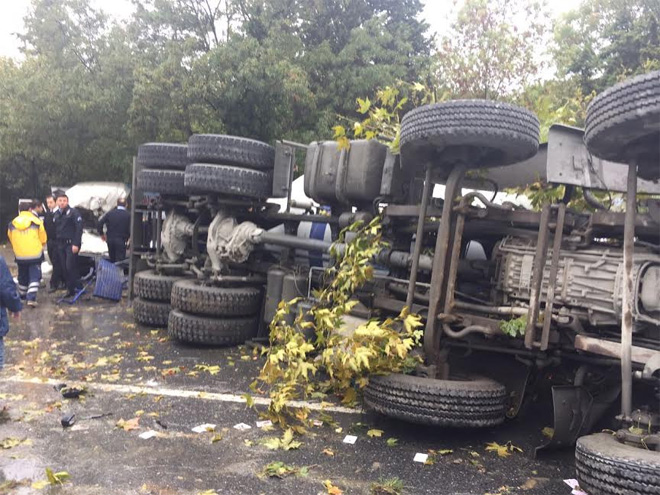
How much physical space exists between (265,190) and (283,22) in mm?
12847

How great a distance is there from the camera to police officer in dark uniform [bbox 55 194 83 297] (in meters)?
9.95

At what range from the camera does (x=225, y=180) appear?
6.65m

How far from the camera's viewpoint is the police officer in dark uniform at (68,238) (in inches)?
392

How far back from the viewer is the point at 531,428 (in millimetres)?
4484

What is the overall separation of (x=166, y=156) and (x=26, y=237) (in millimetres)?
2799

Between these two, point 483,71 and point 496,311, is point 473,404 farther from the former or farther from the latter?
point 483,71

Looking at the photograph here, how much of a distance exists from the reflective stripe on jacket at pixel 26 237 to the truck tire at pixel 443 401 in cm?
710

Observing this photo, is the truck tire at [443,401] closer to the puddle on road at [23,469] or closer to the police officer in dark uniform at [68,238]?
the puddle on road at [23,469]

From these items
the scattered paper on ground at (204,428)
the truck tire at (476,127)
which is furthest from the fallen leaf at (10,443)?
the truck tire at (476,127)

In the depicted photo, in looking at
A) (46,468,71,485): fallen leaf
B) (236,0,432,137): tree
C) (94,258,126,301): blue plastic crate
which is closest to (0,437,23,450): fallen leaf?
(46,468,71,485): fallen leaf

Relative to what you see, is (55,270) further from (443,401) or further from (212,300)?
(443,401)

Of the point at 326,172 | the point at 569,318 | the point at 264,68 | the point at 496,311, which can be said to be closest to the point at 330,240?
the point at 326,172

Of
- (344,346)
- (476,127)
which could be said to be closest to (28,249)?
(344,346)

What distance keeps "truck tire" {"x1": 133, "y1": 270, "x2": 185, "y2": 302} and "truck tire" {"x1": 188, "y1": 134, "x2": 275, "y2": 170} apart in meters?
1.65
